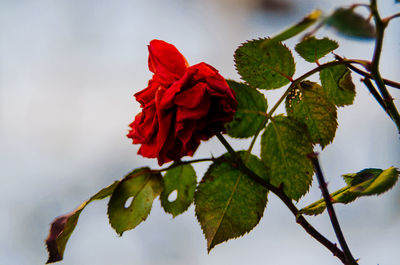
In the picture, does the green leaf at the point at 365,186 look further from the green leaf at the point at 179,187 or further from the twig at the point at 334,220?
the green leaf at the point at 179,187

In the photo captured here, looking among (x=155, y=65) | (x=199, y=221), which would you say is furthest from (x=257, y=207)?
(x=155, y=65)

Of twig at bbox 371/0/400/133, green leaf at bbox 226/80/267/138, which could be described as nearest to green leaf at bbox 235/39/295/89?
green leaf at bbox 226/80/267/138

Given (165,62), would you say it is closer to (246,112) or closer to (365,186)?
(246,112)

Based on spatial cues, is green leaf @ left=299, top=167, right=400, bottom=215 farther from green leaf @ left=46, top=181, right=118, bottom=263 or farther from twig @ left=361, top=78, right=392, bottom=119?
green leaf @ left=46, top=181, right=118, bottom=263

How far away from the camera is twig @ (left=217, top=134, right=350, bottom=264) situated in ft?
1.03

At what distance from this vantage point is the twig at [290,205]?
0.32m

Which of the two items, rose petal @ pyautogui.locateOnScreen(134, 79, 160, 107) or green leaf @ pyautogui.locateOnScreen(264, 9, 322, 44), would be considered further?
rose petal @ pyautogui.locateOnScreen(134, 79, 160, 107)

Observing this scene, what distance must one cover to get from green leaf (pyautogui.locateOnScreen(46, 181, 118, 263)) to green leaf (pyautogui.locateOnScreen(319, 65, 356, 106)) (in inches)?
9.8

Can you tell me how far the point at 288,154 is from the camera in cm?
38

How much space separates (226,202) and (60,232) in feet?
0.49

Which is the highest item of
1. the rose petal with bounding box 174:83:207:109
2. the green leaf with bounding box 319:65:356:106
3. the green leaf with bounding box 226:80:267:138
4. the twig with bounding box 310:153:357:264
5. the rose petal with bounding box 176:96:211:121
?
the rose petal with bounding box 174:83:207:109

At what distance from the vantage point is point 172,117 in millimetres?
382

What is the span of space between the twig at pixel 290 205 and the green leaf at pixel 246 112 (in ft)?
0.15

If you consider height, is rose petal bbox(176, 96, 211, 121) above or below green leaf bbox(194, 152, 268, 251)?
above
